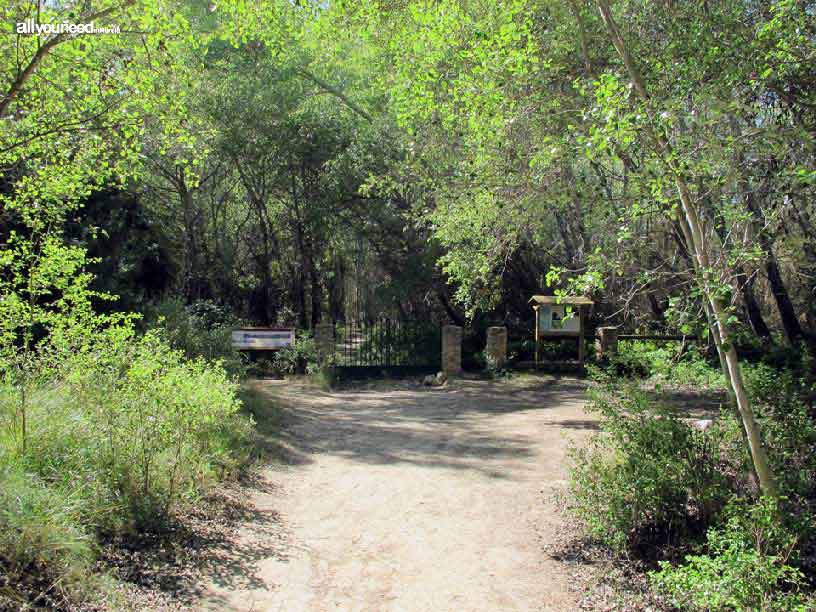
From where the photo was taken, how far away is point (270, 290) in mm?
25391

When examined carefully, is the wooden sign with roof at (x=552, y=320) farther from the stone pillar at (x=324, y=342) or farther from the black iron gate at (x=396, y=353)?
the stone pillar at (x=324, y=342)

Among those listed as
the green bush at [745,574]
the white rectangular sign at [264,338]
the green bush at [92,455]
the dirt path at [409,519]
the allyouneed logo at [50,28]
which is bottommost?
the dirt path at [409,519]

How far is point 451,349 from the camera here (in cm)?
1717

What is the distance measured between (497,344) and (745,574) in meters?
13.0

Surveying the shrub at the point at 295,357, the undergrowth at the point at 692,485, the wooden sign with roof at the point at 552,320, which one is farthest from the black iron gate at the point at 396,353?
the undergrowth at the point at 692,485

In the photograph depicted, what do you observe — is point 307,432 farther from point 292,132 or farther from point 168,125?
point 292,132

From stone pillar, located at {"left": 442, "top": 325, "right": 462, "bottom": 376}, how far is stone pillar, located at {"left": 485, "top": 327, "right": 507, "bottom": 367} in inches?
32.0

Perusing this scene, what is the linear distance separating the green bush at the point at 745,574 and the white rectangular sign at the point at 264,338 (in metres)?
14.1

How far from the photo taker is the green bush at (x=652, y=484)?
559 cm

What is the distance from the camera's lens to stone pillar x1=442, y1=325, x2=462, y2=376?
1714 cm

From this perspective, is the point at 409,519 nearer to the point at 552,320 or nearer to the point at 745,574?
the point at 745,574

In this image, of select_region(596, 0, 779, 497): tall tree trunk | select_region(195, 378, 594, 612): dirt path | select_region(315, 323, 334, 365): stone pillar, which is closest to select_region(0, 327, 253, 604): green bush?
select_region(195, 378, 594, 612): dirt path

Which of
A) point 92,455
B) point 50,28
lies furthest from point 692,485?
point 50,28

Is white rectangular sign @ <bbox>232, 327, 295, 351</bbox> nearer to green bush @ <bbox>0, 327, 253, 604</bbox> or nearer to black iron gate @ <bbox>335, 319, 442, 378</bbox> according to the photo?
black iron gate @ <bbox>335, 319, 442, 378</bbox>
